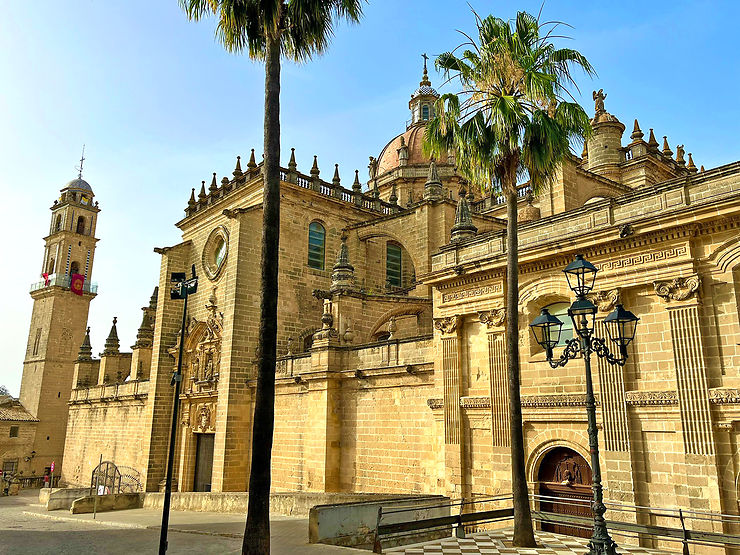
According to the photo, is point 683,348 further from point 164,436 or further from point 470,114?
point 164,436

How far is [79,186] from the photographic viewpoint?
5225cm

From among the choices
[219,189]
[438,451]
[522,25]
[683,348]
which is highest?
[219,189]

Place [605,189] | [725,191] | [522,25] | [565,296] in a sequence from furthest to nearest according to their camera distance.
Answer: [605,189]
[565,296]
[522,25]
[725,191]

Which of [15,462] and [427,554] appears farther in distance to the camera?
[15,462]

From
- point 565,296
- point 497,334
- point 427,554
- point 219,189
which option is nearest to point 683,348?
point 565,296

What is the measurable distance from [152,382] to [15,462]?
2054cm

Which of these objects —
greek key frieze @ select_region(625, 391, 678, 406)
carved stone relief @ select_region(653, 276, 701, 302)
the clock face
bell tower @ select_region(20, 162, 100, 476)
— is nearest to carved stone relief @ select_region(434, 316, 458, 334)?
greek key frieze @ select_region(625, 391, 678, 406)

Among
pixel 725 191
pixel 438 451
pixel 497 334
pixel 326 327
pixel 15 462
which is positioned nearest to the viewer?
pixel 725 191

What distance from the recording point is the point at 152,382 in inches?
1206

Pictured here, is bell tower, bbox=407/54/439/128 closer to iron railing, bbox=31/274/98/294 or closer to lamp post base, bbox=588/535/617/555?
iron railing, bbox=31/274/98/294

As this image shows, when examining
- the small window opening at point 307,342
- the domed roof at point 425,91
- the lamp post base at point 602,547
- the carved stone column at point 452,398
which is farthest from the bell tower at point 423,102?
the lamp post base at point 602,547

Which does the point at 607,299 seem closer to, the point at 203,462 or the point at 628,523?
the point at 628,523

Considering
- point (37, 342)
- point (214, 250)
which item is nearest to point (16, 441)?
point (37, 342)

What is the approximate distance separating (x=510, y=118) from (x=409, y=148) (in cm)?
3080
